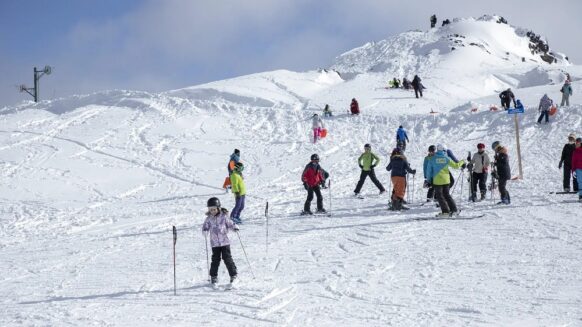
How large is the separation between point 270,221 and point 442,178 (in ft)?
14.6

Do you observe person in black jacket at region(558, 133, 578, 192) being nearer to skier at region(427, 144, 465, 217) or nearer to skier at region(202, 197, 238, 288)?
skier at region(427, 144, 465, 217)

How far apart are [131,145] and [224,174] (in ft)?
23.8

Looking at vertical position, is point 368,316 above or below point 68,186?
below

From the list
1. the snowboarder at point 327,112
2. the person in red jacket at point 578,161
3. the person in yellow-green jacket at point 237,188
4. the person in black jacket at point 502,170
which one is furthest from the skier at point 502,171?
the snowboarder at point 327,112

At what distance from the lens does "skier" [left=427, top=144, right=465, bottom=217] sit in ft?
40.7

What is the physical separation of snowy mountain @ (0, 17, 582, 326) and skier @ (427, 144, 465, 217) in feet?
1.87

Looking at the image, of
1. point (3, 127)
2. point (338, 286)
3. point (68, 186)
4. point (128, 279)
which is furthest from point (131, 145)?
point (338, 286)

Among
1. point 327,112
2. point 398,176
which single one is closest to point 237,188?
point 398,176

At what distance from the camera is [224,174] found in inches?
921

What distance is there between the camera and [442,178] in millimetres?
12398

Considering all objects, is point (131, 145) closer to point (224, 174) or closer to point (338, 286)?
point (224, 174)

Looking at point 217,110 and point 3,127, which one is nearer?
point 3,127

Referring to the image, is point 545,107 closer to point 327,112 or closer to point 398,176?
point 327,112

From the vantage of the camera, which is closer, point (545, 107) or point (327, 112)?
point (545, 107)
